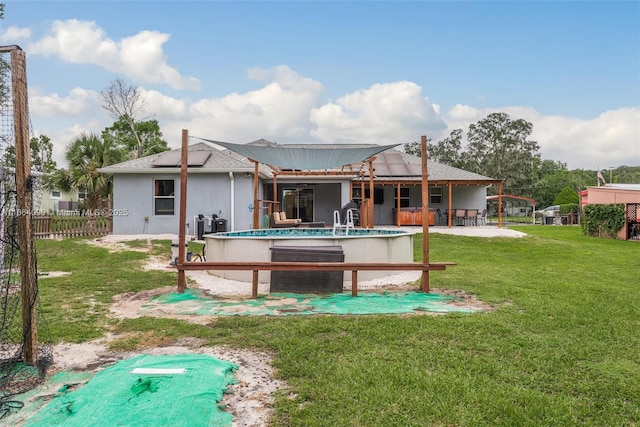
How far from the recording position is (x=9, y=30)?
14039mm

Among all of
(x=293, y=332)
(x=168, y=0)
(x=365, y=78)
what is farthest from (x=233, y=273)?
(x=365, y=78)

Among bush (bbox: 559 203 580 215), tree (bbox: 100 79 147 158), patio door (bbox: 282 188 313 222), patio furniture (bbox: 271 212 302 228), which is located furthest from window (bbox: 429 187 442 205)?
tree (bbox: 100 79 147 158)

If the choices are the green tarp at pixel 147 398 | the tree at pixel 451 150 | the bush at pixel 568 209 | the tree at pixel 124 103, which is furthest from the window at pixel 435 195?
the tree at pixel 451 150

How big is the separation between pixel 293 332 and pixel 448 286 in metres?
3.38

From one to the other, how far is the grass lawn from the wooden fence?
328 inches

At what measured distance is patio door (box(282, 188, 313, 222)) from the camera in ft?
65.1

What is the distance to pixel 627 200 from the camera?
61.0 feet

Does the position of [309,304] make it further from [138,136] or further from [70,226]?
[138,136]

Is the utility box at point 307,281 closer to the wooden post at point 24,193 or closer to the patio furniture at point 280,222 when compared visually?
the wooden post at point 24,193

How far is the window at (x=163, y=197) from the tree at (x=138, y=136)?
61.4 feet

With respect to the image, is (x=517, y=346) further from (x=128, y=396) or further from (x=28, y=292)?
(x=28, y=292)

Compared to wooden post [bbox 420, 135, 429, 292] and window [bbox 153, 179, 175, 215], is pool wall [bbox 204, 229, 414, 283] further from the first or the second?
window [bbox 153, 179, 175, 215]

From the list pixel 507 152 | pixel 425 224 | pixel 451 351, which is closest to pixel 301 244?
pixel 425 224

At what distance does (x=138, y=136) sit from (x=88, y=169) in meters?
15.6
